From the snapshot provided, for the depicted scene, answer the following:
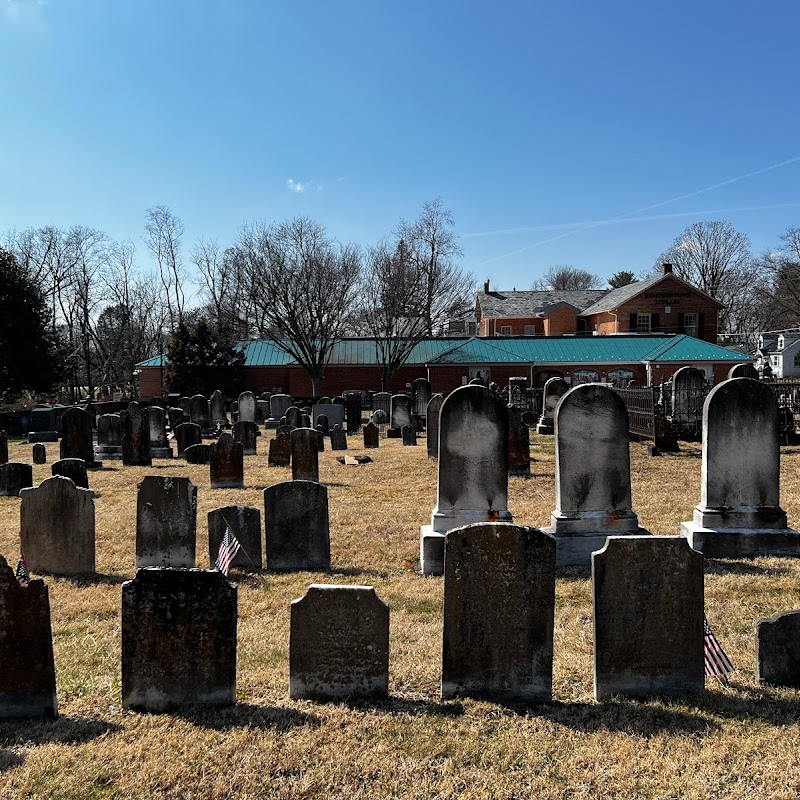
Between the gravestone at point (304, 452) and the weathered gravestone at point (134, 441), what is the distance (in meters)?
5.74

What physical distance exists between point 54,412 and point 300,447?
17.3m

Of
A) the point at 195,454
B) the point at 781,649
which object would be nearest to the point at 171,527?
the point at 781,649

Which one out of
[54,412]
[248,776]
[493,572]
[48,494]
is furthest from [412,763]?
[54,412]

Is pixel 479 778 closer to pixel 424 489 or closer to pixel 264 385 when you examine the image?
pixel 424 489

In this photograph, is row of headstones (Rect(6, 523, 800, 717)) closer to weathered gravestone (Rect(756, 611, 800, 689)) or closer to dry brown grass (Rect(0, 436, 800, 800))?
weathered gravestone (Rect(756, 611, 800, 689))

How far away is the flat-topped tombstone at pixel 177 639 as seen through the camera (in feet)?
14.5

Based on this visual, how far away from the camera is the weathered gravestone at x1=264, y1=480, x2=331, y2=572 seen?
7.90 meters

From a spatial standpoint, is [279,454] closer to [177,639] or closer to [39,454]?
[39,454]

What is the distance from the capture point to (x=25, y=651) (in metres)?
4.44

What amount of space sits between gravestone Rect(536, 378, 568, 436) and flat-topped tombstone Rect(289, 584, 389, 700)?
62.4 feet

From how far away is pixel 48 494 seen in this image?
768cm

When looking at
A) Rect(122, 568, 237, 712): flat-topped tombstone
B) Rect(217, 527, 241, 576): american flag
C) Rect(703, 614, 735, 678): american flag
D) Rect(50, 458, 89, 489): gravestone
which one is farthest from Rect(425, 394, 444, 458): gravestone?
Rect(122, 568, 237, 712): flat-topped tombstone

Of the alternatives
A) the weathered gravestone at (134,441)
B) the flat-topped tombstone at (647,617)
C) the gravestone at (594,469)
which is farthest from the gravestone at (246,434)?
the flat-topped tombstone at (647,617)

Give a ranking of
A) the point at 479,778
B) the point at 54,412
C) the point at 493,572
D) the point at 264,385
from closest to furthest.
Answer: the point at 479,778 → the point at 493,572 → the point at 54,412 → the point at 264,385
